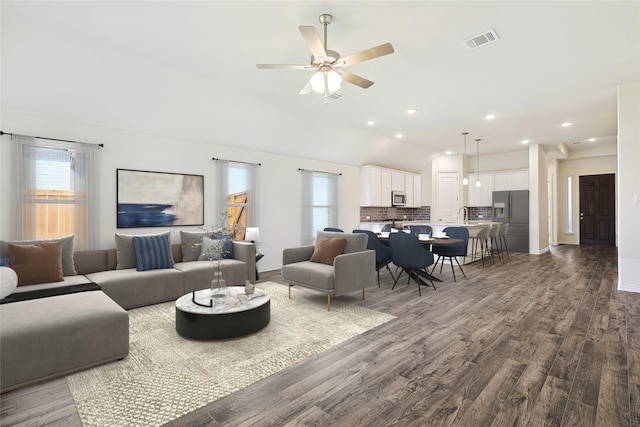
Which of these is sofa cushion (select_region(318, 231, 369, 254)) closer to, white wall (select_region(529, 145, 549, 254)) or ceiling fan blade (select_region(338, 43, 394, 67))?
ceiling fan blade (select_region(338, 43, 394, 67))

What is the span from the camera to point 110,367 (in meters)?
2.48

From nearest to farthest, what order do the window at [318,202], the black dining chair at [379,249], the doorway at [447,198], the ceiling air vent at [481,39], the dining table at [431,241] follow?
the ceiling air vent at [481,39], the dining table at [431,241], the black dining chair at [379,249], the window at [318,202], the doorway at [447,198]

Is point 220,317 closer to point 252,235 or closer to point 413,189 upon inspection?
point 252,235

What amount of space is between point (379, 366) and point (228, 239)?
342 cm

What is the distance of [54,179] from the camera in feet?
13.5

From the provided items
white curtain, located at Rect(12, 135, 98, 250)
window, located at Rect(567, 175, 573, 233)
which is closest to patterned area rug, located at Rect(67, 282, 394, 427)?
white curtain, located at Rect(12, 135, 98, 250)

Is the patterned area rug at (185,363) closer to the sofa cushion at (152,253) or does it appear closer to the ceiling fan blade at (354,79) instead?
the sofa cushion at (152,253)

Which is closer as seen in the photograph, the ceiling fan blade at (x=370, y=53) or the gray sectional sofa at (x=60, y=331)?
the gray sectional sofa at (x=60, y=331)

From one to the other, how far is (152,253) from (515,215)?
363 inches

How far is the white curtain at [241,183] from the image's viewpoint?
574cm

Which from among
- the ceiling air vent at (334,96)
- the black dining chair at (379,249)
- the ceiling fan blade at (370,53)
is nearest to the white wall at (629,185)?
the black dining chair at (379,249)

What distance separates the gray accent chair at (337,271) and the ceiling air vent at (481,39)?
2.56 meters

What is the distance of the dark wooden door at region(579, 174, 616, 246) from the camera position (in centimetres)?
1000

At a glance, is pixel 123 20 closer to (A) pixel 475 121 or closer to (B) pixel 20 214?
(B) pixel 20 214
